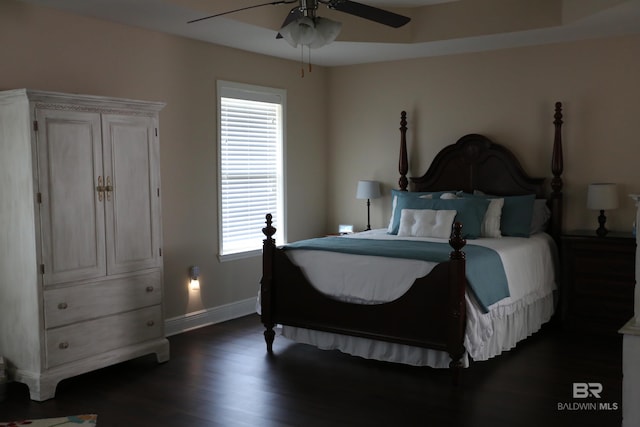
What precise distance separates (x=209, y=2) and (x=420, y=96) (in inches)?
105

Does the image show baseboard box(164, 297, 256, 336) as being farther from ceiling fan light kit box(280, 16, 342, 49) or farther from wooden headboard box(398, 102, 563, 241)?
ceiling fan light kit box(280, 16, 342, 49)

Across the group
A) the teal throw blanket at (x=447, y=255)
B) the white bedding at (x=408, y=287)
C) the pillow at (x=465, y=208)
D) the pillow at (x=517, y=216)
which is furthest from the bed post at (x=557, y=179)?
the teal throw blanket at (x=447, y=255)

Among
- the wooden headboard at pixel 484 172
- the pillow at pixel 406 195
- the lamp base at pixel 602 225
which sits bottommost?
the lamp base at pixel 602 225

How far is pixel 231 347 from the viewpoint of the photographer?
503cm

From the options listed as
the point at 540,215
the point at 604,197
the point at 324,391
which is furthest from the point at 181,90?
the point at 604,197

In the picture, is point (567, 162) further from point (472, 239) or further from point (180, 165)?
point (180, 165)

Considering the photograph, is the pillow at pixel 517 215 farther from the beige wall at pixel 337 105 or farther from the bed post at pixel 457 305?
the bed post at pixel 457 305

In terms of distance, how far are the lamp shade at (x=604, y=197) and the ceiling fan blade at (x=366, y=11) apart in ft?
8.67

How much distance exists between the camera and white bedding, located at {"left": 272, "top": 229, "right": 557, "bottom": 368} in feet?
14.1

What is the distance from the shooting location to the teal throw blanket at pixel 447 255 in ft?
14.0

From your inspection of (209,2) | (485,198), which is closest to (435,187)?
(485,198)

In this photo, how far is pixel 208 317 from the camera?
18.9ft

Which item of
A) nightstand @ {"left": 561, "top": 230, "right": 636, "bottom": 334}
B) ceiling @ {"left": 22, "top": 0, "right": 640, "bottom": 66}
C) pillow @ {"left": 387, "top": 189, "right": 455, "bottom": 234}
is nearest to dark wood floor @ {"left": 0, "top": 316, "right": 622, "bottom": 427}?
nightstand @ {"left": 561, "top": 230, "right": 636, "bottom": 334}

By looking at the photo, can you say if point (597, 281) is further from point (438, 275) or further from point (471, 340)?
point (438, 275)
